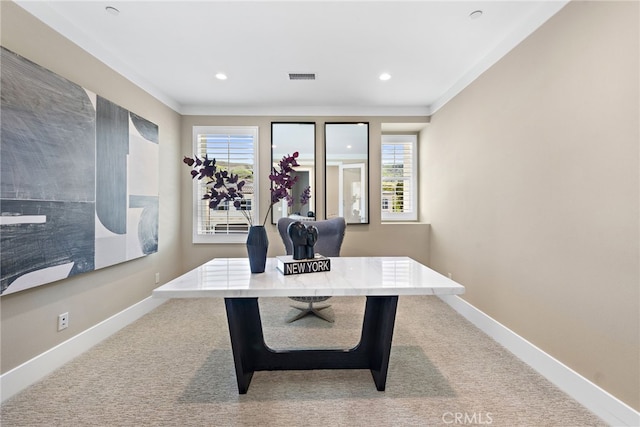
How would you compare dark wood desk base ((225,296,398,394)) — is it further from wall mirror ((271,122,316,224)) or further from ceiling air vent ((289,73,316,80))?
ceiling air vent ((289,73,316,80))

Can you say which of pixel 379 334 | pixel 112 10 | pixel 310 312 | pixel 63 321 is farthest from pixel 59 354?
pixel 112 10

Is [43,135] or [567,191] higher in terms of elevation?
[43,135]

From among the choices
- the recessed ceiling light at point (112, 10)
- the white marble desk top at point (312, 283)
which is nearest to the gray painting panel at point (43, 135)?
the recessed ceiling light at point (112, 10)

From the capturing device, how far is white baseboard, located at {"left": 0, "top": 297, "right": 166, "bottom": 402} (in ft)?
5.77

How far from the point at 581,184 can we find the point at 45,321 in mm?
3617

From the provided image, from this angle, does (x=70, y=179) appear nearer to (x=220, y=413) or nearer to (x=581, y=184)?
(x=220, y=413)

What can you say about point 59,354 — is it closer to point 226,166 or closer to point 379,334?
point 379,334

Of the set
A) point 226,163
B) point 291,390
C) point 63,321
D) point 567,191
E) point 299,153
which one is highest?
point 299,153

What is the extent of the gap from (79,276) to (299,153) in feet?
8.90

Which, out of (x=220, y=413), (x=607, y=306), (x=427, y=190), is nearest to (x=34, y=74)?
(x=220, y=413)

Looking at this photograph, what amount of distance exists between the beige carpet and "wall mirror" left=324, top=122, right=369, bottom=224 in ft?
6.11

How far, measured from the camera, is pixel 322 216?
13.2 ft

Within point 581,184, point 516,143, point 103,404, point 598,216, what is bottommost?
point 103,404

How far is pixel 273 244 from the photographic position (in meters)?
4.02
